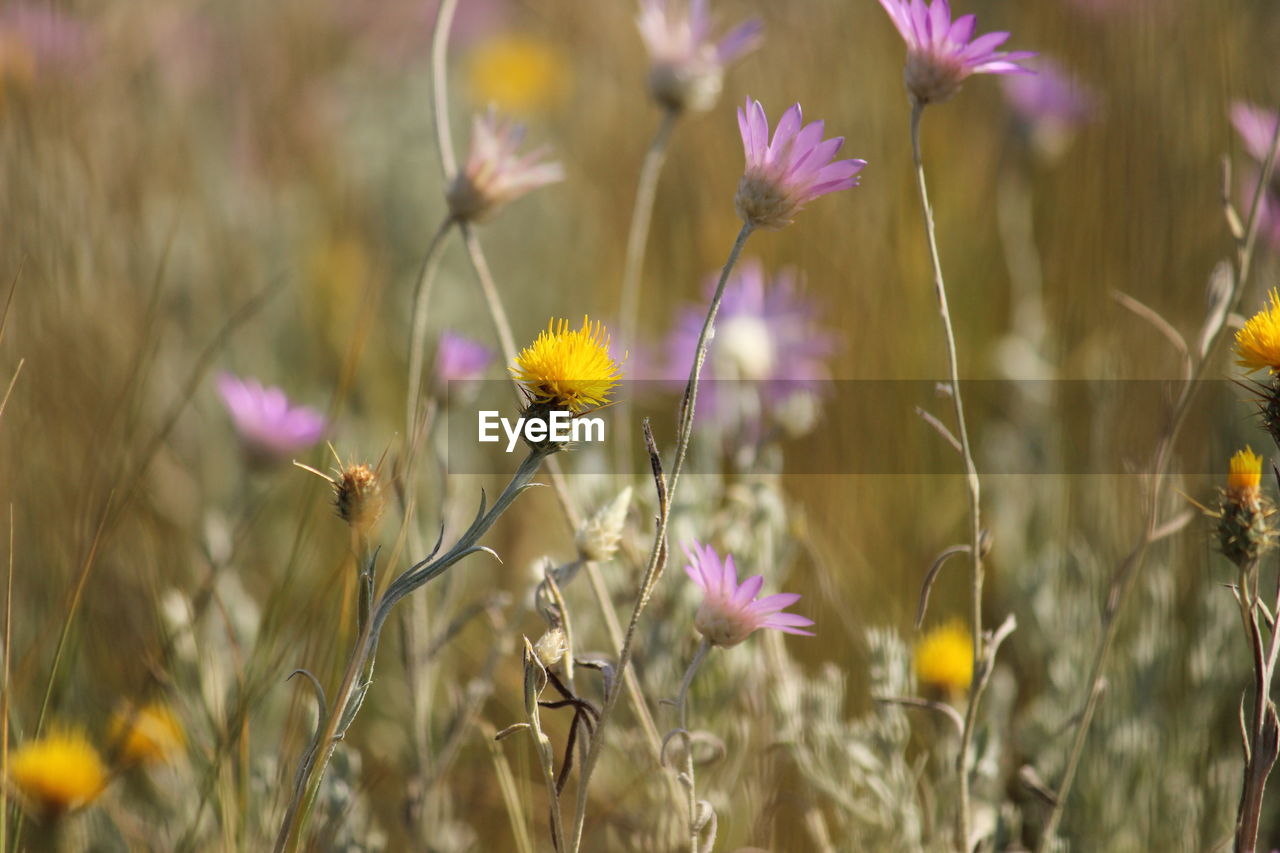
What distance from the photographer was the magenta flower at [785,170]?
0.67 metres

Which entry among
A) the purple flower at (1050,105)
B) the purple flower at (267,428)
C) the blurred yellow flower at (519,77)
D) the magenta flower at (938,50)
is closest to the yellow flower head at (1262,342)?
the magenta flower at (938,50)

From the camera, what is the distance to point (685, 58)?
120cm

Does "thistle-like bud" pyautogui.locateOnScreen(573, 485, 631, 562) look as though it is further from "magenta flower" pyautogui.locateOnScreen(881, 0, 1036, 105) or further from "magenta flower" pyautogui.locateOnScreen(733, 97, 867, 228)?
"magenta flower" pyautogui.locateOnScreen(881, 0, 1036, 105)

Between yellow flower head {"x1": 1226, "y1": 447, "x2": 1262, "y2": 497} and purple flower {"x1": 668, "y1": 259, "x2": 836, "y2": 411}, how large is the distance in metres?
0.77

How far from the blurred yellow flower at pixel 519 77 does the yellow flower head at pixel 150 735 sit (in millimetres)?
1937

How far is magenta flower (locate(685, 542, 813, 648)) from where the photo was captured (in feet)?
2.27

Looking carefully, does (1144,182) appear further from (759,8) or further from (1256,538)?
(759,8)

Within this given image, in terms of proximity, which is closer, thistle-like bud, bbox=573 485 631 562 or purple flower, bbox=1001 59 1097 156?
thistle-like bud, bbox=573 485 631 562

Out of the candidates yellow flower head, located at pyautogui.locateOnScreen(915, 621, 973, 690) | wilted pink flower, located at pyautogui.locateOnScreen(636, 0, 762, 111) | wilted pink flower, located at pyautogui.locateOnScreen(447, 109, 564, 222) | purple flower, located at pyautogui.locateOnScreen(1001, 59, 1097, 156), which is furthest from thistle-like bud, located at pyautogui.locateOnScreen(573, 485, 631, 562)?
purple flower, located at pyautogui.locateOnScreen(1001, 59, 1097, 156)

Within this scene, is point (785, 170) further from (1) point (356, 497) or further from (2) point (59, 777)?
(2) point (59, 777)

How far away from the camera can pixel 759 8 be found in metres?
2.83

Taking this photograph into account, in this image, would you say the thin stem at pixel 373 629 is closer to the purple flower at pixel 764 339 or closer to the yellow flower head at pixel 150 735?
the yellow flower head at pixel 150 735

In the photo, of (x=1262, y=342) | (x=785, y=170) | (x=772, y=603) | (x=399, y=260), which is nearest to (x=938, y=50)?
(x=785, y=170)

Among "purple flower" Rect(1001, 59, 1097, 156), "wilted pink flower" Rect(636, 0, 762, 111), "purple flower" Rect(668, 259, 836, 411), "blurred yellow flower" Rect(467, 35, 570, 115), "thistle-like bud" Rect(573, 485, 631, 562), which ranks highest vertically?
"blurred yellow flower" Rect(467, 35, 570, 115)
